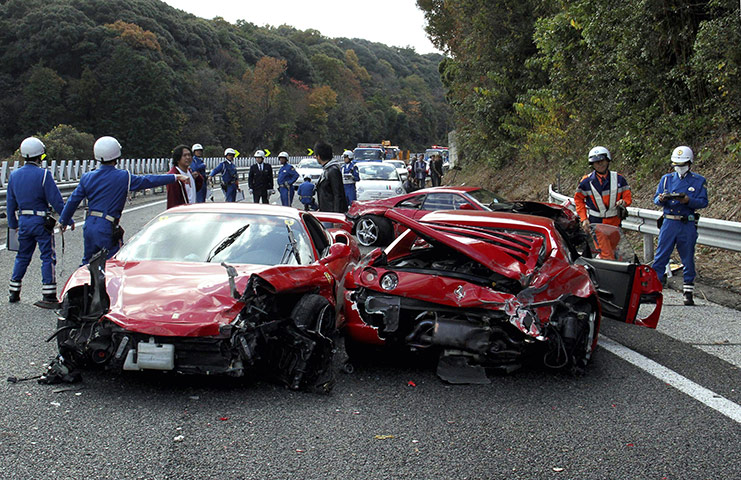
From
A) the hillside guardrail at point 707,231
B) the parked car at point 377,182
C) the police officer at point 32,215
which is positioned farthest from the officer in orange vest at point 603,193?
the parked car at point 377,182

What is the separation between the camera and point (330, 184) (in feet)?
37.4

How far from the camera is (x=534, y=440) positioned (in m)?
4.35

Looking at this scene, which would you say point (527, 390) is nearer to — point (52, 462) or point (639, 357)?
point (639, 357)

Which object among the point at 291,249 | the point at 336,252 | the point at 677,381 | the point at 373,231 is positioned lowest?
the point at 373,231

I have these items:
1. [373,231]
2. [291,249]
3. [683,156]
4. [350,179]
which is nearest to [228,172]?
[350,179]

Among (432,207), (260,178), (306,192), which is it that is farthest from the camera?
(306,192)

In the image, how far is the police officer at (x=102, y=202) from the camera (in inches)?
305

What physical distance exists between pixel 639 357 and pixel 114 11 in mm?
83898

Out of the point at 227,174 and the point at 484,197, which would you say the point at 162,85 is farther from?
the point at 484,197

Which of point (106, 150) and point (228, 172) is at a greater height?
point (106, 150)

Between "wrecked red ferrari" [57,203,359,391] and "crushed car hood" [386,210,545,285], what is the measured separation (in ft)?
2.97

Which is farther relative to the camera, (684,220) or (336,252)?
(684,220)

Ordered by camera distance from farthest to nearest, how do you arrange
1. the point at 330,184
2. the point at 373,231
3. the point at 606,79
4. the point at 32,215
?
1. the point at 606,79
2. the point at 373,231
3. the point at 330,184
4. the point at 32,215

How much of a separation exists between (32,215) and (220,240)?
10.3ft
